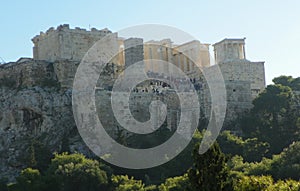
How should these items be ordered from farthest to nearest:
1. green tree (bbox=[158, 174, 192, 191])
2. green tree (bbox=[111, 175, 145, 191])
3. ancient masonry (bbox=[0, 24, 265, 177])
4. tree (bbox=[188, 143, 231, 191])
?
1. ancient masonry (bbox=[0, 24, 265, 177])
2. green tree (bbox=[111, 175, 145, 191])
3. green tree (bbox=[158, 174, 192, 191])
4. tree (bbox=[188, 143, 231, 191])

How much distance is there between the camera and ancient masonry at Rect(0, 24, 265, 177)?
4172 cm

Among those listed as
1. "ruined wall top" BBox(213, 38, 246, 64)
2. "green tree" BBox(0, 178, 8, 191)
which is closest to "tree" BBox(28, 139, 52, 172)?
"green tree" BBox(0, 178, 8, 191)

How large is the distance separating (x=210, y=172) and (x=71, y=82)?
23.4m

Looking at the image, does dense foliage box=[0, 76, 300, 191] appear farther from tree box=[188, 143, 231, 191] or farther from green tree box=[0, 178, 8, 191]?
tree box=[188, 143, 231, 191]

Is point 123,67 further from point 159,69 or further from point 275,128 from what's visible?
point 275,128

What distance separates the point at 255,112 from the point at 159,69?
916 centimetres

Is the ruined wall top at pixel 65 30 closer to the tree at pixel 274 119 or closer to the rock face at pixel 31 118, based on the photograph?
the rock face at pixel 31 118

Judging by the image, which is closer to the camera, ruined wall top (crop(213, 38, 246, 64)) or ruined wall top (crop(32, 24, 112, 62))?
ruined wall top (crop(32, 24, 112, 62))

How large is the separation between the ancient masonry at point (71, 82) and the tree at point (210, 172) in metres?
18.7

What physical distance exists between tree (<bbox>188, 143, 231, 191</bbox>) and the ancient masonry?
61.4 feet

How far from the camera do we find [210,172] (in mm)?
22906

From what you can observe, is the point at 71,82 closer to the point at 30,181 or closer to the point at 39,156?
the point at 39,156

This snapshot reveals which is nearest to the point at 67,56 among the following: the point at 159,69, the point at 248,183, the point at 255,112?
the point at 159,69

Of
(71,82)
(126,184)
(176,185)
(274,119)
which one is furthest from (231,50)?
(176,185)
